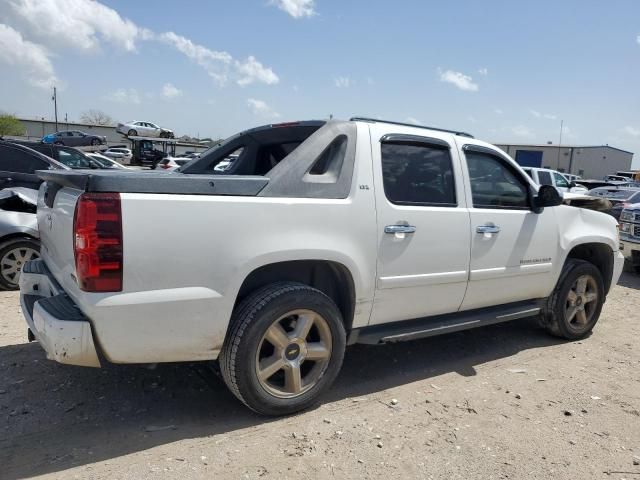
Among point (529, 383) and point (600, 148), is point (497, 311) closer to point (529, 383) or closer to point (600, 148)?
point (529, 383)

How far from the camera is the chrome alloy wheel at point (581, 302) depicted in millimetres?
4984

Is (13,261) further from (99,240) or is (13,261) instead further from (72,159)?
(72,159)

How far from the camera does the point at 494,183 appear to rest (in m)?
4.27

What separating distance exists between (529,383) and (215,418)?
2.42 metres

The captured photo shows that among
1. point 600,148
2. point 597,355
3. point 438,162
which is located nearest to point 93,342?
point 438,162

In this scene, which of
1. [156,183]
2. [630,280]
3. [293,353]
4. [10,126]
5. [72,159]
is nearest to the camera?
[156,183]

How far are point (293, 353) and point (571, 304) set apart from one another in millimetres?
3154

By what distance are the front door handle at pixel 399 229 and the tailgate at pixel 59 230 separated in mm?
1867

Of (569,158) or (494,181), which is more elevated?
(569,158)

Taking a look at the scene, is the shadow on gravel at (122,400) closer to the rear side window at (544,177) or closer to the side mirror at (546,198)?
the side mirror at (546,198)

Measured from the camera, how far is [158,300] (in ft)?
8.82

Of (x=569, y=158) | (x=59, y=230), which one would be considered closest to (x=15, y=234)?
(x=59, y=230)

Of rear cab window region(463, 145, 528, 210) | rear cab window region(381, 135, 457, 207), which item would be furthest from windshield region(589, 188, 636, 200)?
rear cab window region(381, 135, 457, 207)

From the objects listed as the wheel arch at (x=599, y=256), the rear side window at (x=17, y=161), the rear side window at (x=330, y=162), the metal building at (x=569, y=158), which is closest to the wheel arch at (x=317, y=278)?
the rear side window at (x=330, y=162)
